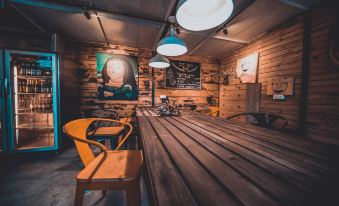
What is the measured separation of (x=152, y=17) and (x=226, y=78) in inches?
137

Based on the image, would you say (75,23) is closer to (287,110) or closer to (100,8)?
(100,8)

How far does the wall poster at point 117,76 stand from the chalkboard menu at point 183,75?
1.22 metres

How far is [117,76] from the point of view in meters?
4.38

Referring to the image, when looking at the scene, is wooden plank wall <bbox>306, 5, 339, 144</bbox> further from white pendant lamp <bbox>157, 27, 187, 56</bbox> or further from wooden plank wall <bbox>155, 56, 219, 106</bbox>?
wooden plank wall <bbox>155, 56, 219, 106</bbox>

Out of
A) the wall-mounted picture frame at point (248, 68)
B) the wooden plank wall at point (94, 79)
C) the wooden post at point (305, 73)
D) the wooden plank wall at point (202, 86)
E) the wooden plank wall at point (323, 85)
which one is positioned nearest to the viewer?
the wooden plank wall at point (323, 85)

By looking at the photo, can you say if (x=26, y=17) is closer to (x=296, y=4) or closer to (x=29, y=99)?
(x=29, y=99)

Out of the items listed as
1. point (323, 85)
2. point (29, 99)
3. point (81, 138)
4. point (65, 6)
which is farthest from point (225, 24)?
point (29, 99)

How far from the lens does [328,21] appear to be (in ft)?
8.14

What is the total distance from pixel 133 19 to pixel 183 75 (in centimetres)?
262

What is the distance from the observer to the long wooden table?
465 millimetres

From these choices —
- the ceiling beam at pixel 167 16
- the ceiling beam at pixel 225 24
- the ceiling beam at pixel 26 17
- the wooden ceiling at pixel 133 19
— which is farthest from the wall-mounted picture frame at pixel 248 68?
the ceiling beam at pixel 26 17

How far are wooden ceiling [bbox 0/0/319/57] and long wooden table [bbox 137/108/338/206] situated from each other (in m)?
2.54

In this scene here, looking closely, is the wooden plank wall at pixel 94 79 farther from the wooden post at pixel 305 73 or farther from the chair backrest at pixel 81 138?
the wooden post at pixel 305 73

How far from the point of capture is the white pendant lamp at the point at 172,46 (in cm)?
215
